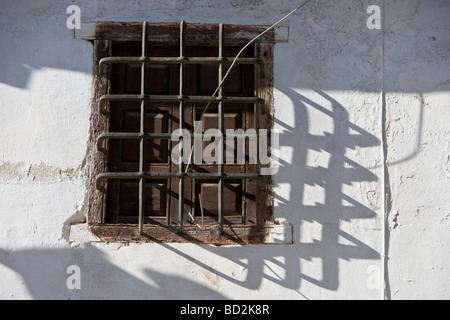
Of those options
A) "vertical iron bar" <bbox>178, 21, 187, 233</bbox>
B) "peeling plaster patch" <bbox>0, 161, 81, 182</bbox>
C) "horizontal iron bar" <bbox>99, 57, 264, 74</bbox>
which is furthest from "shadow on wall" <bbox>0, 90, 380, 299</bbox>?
"horizontal iron bar" <bbox>99, 57, 264, 74</bbox>

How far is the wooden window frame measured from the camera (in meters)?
2.36

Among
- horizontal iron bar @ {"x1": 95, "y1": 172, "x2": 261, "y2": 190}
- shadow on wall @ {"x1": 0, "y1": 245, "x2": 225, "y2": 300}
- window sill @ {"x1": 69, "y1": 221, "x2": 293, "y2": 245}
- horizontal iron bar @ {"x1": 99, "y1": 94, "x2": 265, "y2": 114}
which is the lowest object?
shadow on wall @ {"x1": 0, "y1": 245, "x2": 225, "y2": 300}

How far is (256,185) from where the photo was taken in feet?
8.00

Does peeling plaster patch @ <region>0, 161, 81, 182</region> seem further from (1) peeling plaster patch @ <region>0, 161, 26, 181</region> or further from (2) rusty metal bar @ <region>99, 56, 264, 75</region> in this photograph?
(2) rusty metal bar @ <region>99, 56, 264, 75</region>

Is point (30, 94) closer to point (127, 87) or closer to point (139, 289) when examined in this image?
point (127, 87)

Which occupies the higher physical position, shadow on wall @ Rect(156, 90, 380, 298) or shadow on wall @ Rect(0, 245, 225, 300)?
shadow on wall @ Rect(156, 90, 380, 298)

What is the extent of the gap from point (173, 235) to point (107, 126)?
0.69 meters

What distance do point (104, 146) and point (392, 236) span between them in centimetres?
161

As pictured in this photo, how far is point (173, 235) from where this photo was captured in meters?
2.36

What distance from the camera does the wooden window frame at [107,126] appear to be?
2355 mm

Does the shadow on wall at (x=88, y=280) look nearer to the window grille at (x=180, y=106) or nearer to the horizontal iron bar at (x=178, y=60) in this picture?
the window grille at (x=180, y=106)

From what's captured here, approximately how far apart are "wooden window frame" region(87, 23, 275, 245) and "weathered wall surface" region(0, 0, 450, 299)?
0.15 feet

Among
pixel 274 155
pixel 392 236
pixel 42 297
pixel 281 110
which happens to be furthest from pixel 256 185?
pixel 42 297

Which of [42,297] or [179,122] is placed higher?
[179,122]
